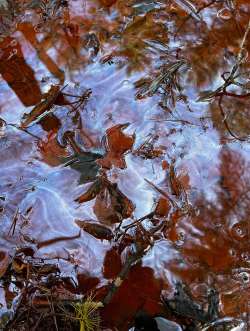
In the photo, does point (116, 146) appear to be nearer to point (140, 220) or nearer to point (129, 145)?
point (129, 145)

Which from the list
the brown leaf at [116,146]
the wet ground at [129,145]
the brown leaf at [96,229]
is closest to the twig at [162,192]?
the wet ground at [129,145]

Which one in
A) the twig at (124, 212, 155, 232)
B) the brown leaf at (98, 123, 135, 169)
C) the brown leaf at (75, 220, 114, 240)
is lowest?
the twig at (124, 212, 155, 232)

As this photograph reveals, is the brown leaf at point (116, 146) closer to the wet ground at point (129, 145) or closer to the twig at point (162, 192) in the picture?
the wet ground at point (129, 145)

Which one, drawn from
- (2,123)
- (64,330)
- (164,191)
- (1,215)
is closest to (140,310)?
(64,330)

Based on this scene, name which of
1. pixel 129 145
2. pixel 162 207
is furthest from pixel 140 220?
pixel 129 145

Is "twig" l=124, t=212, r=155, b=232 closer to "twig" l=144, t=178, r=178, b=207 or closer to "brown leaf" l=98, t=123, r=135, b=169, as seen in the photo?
"twig" l=144, t=178, r=178, b=207

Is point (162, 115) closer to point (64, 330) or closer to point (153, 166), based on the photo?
point (153, 166)

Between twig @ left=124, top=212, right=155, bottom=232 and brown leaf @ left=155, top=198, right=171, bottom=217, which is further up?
twig @ left=124, top=212, right=155, bottom=232

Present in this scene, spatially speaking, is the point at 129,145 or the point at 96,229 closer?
the point at 96,229

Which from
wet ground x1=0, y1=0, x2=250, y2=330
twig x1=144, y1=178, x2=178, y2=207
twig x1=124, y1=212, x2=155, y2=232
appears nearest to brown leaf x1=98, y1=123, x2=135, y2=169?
wet ground x1=0, y1=0, x2=250, y2=330
